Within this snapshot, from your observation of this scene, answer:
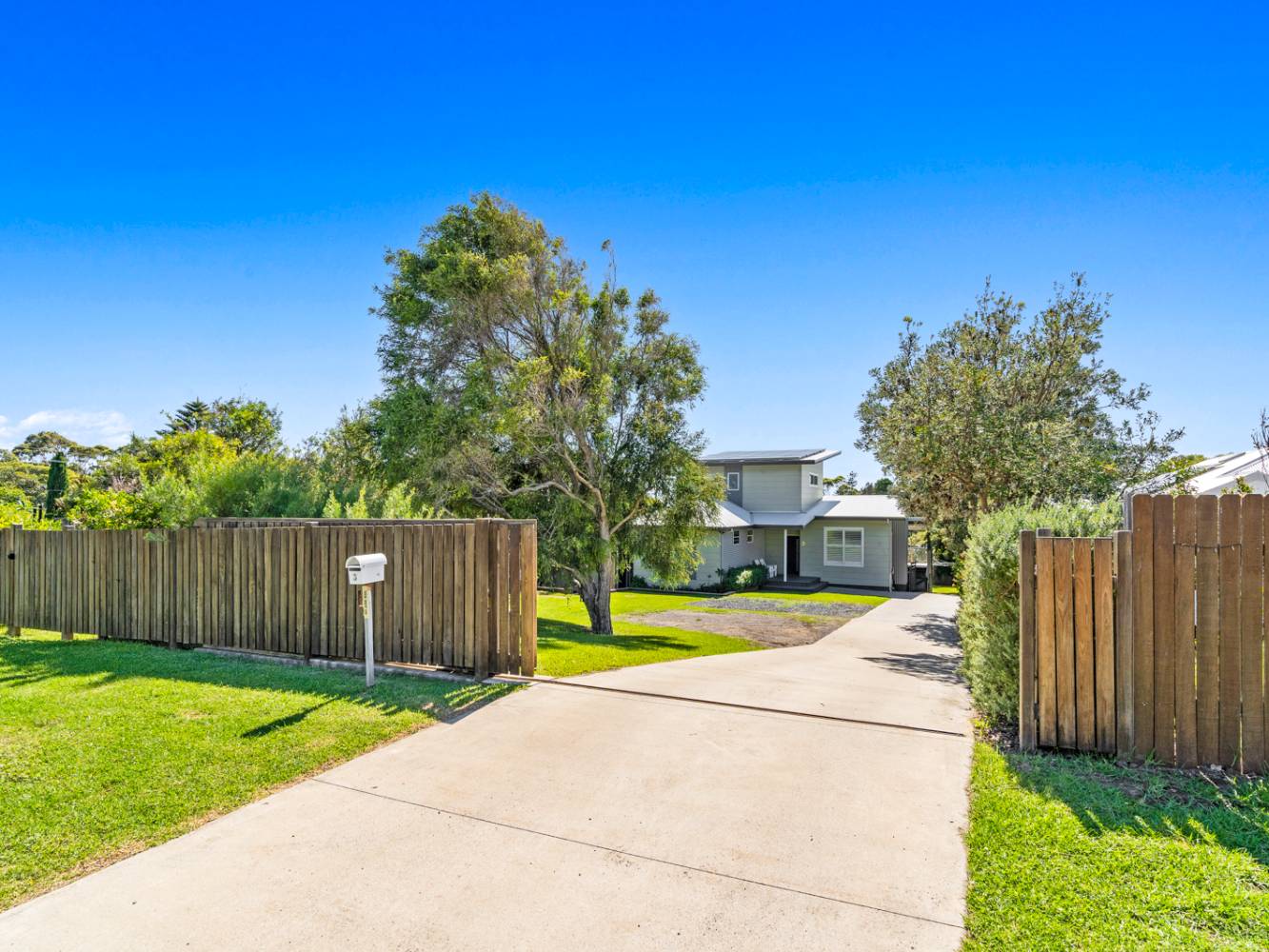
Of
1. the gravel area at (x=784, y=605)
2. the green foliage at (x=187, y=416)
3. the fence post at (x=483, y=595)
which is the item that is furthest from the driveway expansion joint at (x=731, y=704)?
the green foliage at (x=187, y=416)

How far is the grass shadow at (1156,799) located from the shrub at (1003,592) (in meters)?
0.84

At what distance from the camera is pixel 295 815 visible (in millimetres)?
3633

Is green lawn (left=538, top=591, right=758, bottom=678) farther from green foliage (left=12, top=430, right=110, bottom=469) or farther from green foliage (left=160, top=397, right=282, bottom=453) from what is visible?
green foliage (left=12, top=430, right=110, bottom=469)

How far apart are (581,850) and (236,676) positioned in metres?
5.39

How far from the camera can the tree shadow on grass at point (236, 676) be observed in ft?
19.3

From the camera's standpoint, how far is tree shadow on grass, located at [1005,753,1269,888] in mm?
3223

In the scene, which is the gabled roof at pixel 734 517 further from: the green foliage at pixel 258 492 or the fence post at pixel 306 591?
the fence post at pixel 306 591

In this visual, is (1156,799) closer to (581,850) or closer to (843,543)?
(581,850)

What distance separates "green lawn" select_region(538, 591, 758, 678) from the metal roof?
335 inches

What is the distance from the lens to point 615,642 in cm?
1159

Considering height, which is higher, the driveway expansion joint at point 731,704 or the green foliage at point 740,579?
the driveway expansion joint at point 731,704

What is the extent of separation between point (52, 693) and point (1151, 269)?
17.2 meters

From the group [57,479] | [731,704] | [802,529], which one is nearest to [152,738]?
[731,704]

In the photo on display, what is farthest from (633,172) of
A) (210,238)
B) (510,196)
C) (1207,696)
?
(1207,696)
